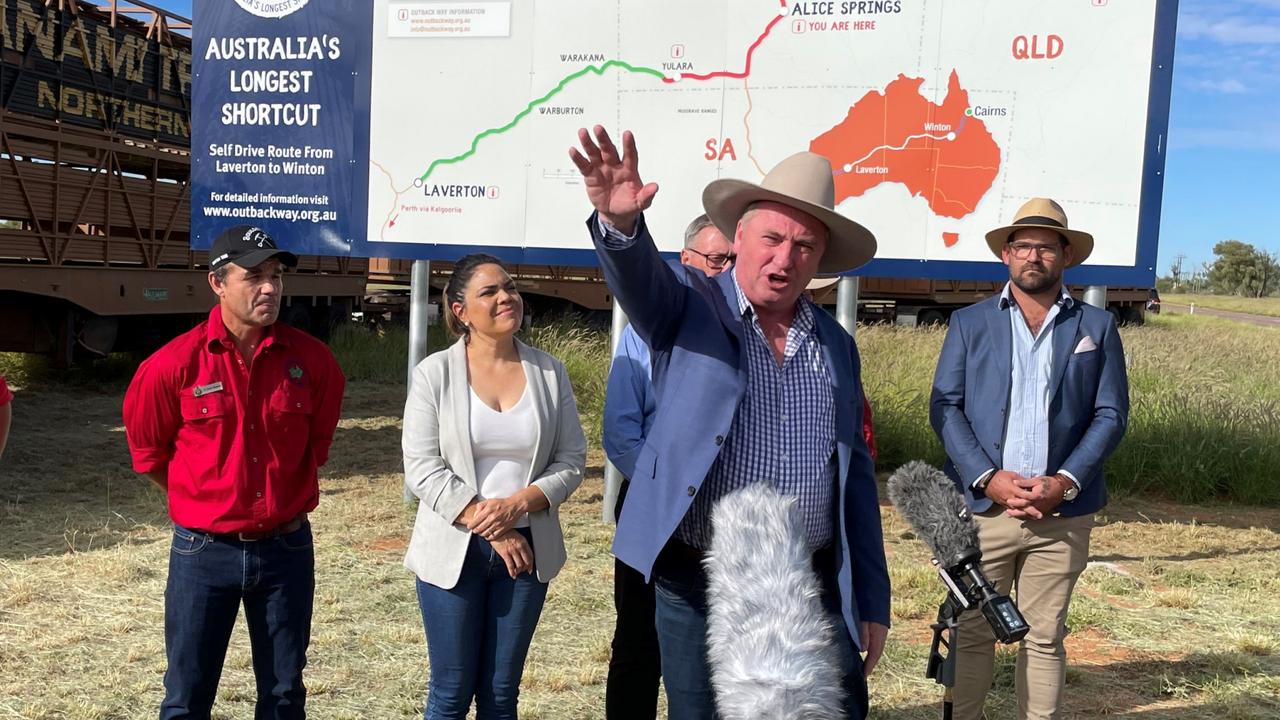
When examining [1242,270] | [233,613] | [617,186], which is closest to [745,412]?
[617,186]

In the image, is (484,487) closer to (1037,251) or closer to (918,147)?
(1037,251)

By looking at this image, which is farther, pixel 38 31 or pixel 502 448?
pixel 38 31

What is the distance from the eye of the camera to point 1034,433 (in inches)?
134

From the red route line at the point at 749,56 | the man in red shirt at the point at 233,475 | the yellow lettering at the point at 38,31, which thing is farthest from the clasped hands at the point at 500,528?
the yellow lettering at the point at 38,31

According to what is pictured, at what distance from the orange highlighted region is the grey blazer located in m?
2.99

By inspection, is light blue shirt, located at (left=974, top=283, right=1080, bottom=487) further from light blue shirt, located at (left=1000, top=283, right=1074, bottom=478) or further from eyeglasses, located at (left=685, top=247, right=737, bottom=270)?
eyeglasses, located at (left=685, top=247, right=737, bottom=270)

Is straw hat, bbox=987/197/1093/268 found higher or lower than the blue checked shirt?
higher

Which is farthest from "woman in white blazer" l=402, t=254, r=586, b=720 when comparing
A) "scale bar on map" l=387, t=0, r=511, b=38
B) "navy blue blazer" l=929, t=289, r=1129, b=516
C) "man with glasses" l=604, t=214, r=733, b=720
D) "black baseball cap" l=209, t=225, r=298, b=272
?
"scale bar on map" l=387, t=0, r=511, b=38

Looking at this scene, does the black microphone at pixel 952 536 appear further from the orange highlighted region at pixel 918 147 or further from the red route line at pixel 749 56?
the red route line at pixel 749 56

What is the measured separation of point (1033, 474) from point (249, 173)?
193 inches

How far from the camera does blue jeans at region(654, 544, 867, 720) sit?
2.10 m

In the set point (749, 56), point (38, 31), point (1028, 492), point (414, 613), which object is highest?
point (38, 31)

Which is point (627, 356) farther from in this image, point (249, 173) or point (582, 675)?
point (249, 173)

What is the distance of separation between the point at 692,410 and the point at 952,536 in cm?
66
